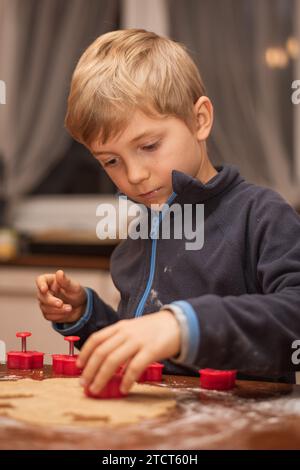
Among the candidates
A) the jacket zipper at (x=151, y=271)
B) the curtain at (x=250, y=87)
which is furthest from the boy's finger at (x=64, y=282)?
the curtain at (x=250, y=87)

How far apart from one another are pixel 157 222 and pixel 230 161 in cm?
207

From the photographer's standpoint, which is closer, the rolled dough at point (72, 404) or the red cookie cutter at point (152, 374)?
the rolled dough at point (72, 404)

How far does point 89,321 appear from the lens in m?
1.35

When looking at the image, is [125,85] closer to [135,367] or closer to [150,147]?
[150,147]

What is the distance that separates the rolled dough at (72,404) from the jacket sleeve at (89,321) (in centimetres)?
37

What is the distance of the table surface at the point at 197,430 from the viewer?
694 millimetres

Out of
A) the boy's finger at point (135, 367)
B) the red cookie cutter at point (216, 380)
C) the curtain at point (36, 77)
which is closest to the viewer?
the boy's finger at point (135, 367)

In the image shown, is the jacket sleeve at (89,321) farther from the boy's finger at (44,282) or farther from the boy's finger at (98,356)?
the boy's finger at (98,356)

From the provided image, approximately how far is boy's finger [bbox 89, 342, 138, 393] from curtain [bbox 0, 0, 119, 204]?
120 inches

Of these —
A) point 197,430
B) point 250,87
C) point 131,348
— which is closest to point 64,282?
point 131,348

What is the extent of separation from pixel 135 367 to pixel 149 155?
0.44 m

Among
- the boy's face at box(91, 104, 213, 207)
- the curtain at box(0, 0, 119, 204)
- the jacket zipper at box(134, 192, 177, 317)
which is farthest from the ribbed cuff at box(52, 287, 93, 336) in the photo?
the curtain at box(0, 0, 119, 204)
